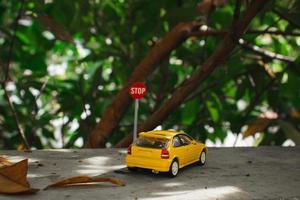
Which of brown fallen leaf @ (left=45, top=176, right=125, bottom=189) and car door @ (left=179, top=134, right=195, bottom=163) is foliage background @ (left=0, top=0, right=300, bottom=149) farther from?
brown fallen leaf @ (left=45, top=176, right=125, bottom=189)

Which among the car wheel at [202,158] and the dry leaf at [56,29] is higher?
the dry leaf at [56,29]

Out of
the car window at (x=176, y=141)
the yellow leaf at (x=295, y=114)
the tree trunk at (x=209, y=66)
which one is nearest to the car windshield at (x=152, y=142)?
the car window at (x=176, y=141)

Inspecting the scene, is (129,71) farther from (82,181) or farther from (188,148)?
(82,181)

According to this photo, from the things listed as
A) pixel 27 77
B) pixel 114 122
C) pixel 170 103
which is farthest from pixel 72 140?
pixel 170 103

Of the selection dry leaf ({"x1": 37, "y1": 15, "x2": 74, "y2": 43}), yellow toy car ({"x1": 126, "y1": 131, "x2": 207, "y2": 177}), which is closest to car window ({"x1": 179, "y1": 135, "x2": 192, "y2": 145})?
yellow toy car ({"x1": 126, "y1": 131, "x2": 207, "y2": 177})

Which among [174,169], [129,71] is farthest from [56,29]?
[129,71]

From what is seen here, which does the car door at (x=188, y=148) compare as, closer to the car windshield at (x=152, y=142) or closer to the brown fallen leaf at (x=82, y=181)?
the car windshield at (x=152, y=142)

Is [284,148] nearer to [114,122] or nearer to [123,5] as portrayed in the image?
[114,122]
